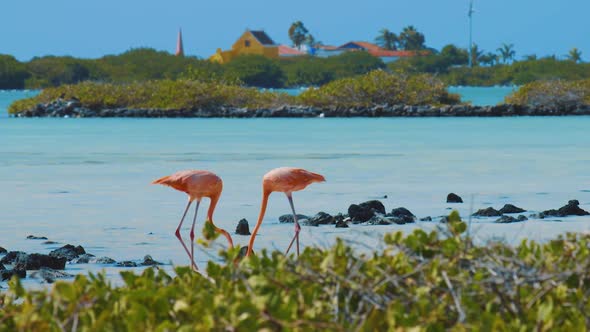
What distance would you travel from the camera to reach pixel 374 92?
2152 inches

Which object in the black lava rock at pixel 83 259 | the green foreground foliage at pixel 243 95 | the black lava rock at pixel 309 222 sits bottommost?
the green foreground foliage at pixel 243 95

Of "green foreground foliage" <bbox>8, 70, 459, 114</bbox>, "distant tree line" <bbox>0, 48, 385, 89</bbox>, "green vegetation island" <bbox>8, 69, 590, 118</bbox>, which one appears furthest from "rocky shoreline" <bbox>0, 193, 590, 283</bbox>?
"distant tree line" <bbox>0, 48, 385, 89</bbox>

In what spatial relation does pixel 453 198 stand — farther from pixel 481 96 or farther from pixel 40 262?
pixel 481 96

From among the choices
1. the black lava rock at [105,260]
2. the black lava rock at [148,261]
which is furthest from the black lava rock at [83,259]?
the black lava rock at [148,261]

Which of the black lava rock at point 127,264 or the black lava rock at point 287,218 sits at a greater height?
the black lava rock at point 127,264

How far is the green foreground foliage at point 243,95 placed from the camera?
54.3 metres

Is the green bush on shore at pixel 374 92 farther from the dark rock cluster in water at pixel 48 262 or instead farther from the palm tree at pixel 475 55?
the palm tree at pixel 475 55

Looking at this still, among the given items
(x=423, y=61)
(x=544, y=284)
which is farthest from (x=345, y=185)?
(x=423, y=61)

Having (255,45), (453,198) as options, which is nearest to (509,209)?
(453,198)

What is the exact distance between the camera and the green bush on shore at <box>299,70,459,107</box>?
5409 cm

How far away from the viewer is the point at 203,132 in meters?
39.6

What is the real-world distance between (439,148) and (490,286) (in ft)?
83.2

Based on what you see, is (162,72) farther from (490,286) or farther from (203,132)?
(490,286)

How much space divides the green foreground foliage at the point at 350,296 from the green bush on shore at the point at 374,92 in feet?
160
